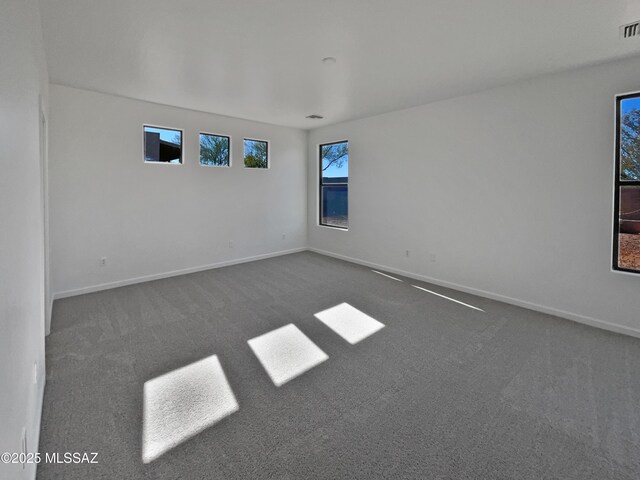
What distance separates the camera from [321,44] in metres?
2.77

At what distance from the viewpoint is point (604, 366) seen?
8.17 feet

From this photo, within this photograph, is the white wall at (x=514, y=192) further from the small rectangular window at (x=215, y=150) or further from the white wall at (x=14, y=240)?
the white wall at (x=14, y=240)

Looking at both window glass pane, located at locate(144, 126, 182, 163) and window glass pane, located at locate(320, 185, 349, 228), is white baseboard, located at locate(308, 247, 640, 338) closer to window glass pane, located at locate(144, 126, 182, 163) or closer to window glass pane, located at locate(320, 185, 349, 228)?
window glass pane, located at locate(320, 185, 349, 228)

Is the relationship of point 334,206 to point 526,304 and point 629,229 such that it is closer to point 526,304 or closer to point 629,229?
point 526,304

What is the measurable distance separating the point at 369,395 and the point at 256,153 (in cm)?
482

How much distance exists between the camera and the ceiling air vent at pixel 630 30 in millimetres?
2381

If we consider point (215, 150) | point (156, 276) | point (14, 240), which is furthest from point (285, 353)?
point (215, 150)

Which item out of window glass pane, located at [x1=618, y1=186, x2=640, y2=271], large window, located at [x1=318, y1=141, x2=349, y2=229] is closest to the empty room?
window glass pane, located at [x1=618, y1=186, x2=640, y2=271]

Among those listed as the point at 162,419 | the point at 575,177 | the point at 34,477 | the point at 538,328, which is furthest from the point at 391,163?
the point at 34,477

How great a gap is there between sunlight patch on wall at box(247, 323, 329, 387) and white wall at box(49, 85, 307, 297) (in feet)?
8.96

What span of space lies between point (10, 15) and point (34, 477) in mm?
1926

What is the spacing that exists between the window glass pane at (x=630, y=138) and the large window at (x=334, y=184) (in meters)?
3.70

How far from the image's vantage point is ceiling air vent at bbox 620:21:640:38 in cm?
238

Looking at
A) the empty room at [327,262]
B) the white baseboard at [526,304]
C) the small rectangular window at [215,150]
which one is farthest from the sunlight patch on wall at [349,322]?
the small rectangular window at [215,150]
